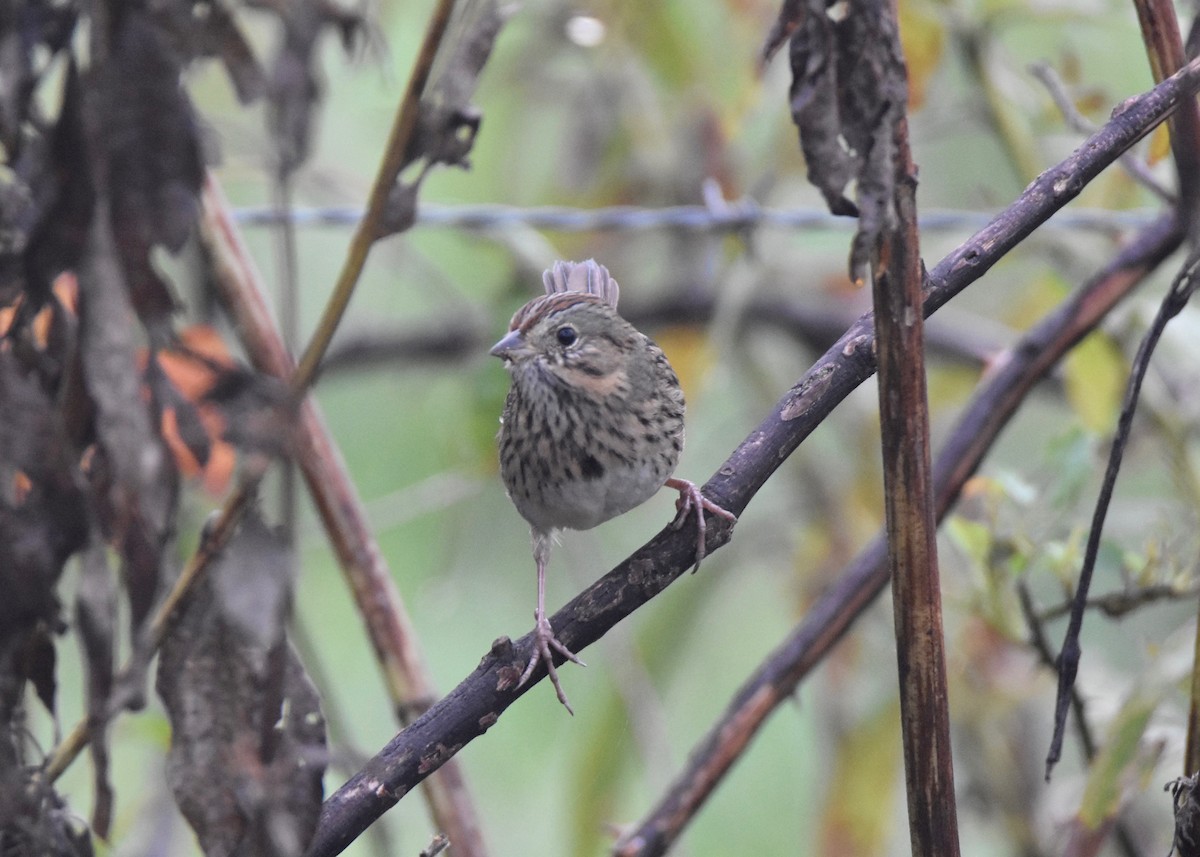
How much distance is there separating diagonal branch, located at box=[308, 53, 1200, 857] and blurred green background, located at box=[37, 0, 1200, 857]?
3.05 feet

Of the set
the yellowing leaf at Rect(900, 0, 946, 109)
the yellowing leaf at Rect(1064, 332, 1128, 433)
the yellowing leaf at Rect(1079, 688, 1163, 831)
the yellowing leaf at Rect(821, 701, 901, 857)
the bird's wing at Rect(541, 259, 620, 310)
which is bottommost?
the yellowing leaf at Rect(1079, 688, 1163, 831)

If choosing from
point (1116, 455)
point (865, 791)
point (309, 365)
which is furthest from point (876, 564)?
point (865, 791)

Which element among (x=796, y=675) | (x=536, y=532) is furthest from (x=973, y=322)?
(x=796, y=675)

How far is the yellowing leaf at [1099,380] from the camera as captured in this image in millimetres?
2748

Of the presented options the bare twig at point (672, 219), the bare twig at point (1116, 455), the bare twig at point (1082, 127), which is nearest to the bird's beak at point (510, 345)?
the bare twig at point (672, 219)

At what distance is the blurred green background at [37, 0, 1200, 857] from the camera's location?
9.16 feet

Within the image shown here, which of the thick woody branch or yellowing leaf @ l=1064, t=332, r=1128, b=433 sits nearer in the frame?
the thick woody branch

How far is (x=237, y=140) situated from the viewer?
137 inches

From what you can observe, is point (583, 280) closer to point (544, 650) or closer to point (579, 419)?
point (579, 419)

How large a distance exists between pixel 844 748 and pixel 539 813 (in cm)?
258

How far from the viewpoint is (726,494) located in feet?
4.38

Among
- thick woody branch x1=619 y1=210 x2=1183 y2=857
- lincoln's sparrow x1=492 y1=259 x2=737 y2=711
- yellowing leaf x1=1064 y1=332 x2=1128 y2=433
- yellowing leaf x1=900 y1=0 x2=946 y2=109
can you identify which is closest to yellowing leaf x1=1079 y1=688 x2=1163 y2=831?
thick woody branch x1=619 y1=210 x2=1183 y2=857

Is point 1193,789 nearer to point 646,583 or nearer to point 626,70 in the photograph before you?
point 646,583

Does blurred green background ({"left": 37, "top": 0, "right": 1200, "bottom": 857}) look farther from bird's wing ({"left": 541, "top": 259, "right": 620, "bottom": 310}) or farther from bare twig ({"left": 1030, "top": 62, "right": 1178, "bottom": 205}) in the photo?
bare twig ({"left": 1030, "top": 62, "right": 1178, "bottom": 205})
